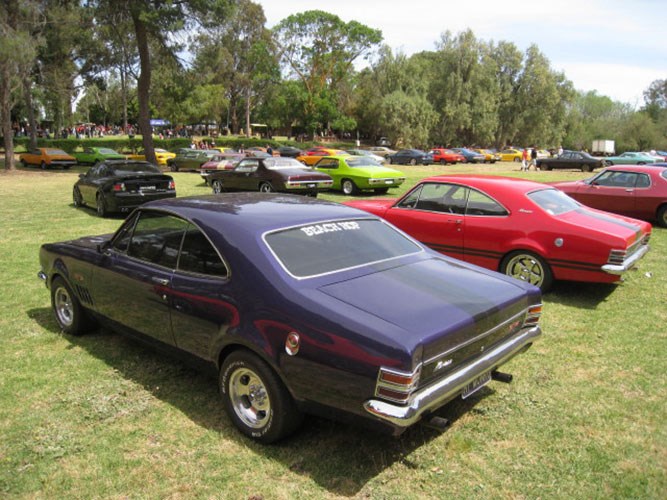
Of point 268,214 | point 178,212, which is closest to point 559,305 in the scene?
point 268,214

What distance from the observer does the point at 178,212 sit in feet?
13.8

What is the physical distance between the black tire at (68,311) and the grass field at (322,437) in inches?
5.2

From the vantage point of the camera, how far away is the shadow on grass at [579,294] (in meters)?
6.57

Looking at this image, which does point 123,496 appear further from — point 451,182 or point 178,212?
point 451,182

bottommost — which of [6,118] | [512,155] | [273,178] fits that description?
[273,178]

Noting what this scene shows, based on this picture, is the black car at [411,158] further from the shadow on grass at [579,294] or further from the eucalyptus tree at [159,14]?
the shadow on grass at [579,294]

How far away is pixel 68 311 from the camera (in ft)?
17.8

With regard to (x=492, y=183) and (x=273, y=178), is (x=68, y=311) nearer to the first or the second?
(x=492, y=183)

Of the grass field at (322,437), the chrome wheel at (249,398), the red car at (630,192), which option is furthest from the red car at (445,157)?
the chrome wheel at (249,398)

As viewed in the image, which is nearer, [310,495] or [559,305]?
[310,495]

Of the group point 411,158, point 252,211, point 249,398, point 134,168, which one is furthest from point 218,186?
point 411,158

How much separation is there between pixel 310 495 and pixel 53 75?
46.3 meters

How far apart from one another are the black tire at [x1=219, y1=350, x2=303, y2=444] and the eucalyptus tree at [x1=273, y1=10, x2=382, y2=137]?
60.0m

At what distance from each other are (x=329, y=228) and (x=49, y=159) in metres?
33.6
